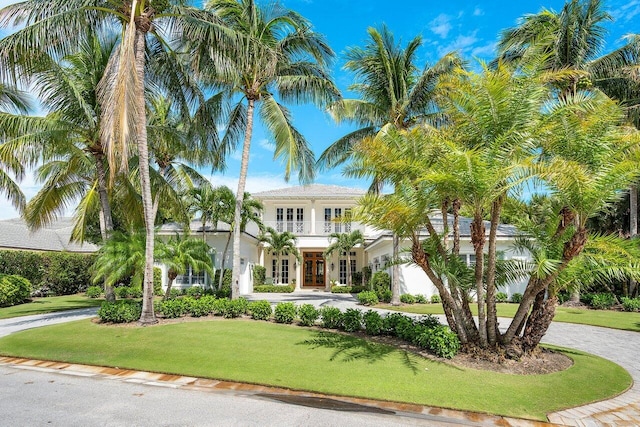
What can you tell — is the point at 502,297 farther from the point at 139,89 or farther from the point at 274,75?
the point at 139,89

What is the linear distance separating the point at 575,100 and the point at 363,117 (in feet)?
36.5

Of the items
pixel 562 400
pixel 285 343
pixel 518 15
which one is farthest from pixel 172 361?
pixel 518 15

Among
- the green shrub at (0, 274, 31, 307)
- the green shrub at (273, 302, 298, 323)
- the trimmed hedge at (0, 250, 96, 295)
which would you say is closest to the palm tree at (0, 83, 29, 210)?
the green shrub at (0, 274, 31, 307)

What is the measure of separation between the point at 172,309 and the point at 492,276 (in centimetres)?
942

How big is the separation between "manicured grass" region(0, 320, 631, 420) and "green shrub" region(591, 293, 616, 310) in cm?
1120

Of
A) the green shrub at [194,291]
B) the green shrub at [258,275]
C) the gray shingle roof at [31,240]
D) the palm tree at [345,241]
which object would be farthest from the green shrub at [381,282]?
the gray shingle roof at [31,240]

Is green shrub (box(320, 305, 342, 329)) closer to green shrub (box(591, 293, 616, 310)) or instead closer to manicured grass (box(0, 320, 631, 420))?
manicured grass (box(0, 320, 631, 420))

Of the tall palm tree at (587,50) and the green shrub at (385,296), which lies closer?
the tall palm tree at (587,50)

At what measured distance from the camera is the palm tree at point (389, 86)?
1680 centimetres

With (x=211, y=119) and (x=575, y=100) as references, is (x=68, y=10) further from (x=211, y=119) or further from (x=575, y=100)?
(x=575, y=100)

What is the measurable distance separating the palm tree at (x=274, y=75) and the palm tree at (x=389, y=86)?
75.8 inches

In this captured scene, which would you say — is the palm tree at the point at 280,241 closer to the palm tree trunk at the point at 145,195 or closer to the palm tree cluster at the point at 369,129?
the palm tree cluster at the point at 369,129

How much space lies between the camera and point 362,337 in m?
10.0

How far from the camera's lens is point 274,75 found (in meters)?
14.2
